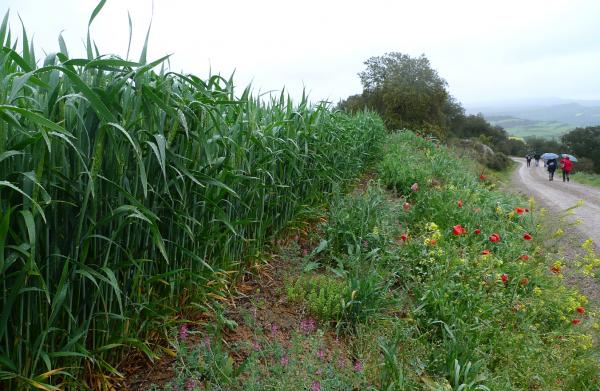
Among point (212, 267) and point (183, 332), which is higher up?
point (212, 267)

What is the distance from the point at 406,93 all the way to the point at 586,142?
115 feet

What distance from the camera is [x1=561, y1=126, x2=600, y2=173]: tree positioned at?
44.3 meters

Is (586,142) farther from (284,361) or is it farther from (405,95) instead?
(284,361)

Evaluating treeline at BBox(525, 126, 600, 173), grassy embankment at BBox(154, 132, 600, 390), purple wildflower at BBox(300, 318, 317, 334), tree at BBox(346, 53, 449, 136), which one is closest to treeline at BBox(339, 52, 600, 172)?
tree at BBox(346, 53, 449, 136)

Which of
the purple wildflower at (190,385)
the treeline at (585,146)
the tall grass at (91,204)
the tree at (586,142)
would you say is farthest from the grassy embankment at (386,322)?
the tree at (586,142)

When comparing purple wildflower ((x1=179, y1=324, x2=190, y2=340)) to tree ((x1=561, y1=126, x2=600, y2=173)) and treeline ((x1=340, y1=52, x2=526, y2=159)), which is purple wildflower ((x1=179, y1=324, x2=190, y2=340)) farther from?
tree ((x1=561, y1=126, x2=600, y2=173))

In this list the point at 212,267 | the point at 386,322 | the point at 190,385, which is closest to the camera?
the point at 190,385

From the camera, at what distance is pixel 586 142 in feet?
150

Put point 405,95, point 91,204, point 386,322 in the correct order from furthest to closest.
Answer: point 405,95
point 386,322
point 91,204

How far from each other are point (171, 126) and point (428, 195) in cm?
385

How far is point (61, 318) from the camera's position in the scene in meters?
1.76

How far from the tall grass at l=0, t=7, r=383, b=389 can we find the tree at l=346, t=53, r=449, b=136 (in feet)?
57.6

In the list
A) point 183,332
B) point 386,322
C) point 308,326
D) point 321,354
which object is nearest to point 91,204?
point 183,332

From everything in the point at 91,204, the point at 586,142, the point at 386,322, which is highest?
the point at 91,204
